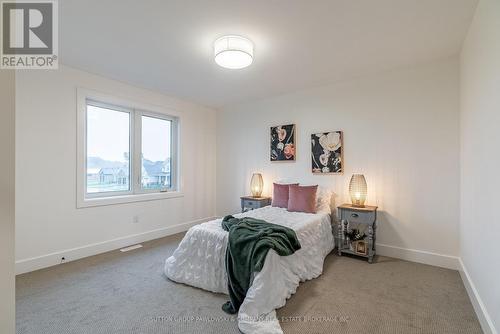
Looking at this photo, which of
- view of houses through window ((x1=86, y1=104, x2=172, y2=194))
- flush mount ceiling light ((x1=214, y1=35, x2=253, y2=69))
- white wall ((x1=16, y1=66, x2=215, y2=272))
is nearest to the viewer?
flush mount ceiling light ((x1=214, y1=35, x2=253, y2=69))

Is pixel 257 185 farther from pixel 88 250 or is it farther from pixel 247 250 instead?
pixel 88 250

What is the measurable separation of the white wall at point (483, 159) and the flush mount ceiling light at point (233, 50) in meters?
1.80

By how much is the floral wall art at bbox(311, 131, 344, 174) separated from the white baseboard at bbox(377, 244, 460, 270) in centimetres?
118

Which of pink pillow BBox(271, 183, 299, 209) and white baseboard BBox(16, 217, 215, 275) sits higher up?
pink pillow BBox(271, 183, 299, 209)

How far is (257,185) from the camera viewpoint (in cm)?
423

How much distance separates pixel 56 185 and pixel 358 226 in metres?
3.89

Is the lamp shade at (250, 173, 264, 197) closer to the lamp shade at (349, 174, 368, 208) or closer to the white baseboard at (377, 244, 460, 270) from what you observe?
the lamp shade at (349, 174, 368, 208)

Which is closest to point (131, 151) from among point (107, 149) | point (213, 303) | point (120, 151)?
point (120, 151)

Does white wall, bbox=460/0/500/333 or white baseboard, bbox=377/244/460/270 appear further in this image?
white baseboard, bbox=377/244/460/270

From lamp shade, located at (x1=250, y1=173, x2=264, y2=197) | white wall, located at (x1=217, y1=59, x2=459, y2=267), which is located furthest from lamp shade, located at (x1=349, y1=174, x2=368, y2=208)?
lamp shade, located at (x1=250, y1=173, x2=264, y2=197)

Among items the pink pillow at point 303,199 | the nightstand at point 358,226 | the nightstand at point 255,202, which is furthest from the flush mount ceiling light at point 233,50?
the nightstand at point 255,202

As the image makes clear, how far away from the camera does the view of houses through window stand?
3453 mm

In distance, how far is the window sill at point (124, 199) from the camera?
323 centimetres

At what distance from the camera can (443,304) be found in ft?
6.88
